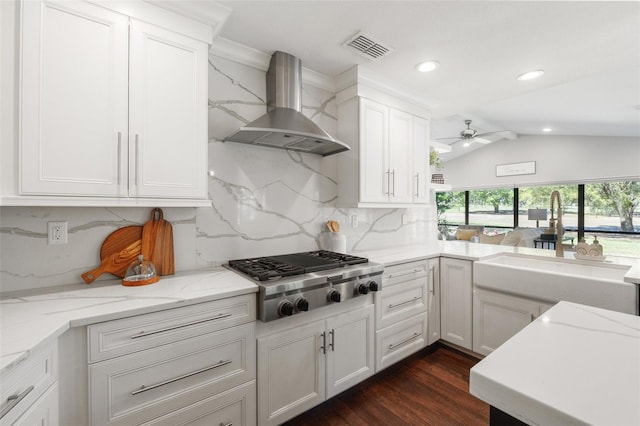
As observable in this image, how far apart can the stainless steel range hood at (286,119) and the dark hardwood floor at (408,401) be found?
71.8 inches

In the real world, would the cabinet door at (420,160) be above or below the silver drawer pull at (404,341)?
above

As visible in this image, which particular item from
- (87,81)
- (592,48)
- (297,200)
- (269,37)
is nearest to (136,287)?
(87,81)

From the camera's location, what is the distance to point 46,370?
1.03 meters

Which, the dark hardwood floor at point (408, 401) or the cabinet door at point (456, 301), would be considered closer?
the dark hardwood floor at point (408, 401)

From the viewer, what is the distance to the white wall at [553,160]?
5.46m

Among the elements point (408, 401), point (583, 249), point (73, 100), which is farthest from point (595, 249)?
point (73, 100)

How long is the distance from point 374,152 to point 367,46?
819 millimetres

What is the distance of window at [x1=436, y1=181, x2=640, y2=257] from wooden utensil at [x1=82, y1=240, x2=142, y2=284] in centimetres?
568

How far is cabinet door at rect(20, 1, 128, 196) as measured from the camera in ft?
4.06

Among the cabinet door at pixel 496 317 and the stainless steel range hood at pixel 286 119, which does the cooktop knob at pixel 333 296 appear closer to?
the stainless steel range hood at pixel 286 119

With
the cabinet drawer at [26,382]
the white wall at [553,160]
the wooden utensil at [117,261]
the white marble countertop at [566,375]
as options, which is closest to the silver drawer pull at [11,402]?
the cabinet drawer at [26,382]

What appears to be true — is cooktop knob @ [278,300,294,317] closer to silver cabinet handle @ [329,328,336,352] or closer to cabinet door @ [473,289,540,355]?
silver cabinet handle @ [329,328,336,352]

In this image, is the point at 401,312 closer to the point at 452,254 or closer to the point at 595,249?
the point at 452,254

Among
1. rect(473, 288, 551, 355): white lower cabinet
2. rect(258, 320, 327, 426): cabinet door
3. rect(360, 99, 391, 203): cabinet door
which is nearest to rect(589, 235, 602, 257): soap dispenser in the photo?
rect(473, 288, 551, 355): white lower cabinet
